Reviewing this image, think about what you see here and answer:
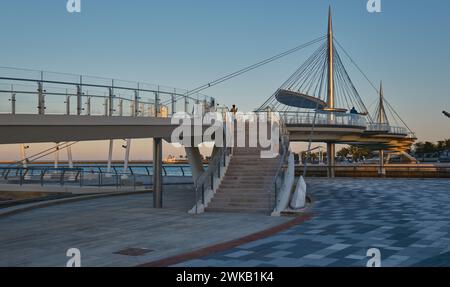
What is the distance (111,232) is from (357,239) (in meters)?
7.25

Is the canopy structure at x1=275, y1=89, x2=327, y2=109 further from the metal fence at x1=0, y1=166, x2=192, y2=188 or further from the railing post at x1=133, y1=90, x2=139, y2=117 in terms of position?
the railing post at x1=133, y1=90, x2=139, y2=117

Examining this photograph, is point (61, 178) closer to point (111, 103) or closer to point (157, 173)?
point (157, 173)

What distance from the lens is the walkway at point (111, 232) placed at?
34.7 feet

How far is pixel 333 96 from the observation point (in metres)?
49.4

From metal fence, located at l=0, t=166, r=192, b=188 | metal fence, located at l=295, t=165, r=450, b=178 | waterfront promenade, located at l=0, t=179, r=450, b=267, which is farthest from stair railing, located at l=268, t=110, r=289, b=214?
metal fence, located at l=295, t=165, r=450, b=178

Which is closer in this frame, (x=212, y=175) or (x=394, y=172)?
(x=212, y=175)

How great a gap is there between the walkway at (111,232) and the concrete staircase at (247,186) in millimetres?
1100

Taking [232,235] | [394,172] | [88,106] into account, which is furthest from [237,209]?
A: [394,172]

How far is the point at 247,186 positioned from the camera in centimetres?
1992

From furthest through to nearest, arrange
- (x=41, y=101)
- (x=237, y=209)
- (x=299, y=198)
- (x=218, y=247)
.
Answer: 1. (x=299, y=198)
2. (x=237, y=209)
3. (x=41, y=101)
4. (x=218, y=247)

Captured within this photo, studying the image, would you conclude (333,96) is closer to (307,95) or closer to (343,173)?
(307,95)

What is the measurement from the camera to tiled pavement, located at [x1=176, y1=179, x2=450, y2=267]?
32.0ft

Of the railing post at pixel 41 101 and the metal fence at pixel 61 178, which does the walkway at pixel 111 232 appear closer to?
the railing post at pixel 41 101

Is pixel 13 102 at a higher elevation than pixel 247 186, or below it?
higher
